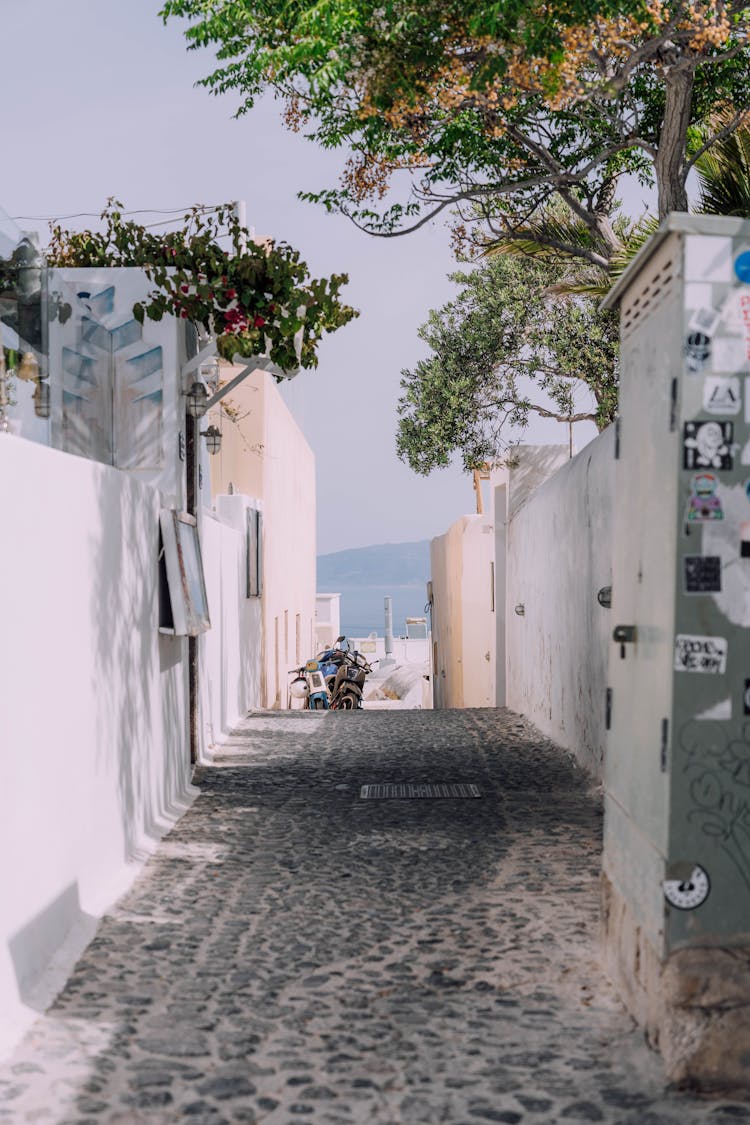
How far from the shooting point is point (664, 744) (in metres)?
3.51

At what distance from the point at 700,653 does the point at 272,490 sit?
57.9ft

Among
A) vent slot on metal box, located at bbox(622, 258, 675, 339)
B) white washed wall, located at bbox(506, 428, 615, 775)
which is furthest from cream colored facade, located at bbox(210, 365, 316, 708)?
vent slot on metal box, located at bbox(622, 258, 675, 339)

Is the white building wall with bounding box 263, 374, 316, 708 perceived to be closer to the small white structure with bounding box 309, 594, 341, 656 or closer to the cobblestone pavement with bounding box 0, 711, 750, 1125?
the small white structure with bounding box 309, 594, 341, 656

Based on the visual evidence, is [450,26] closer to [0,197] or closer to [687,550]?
[0,197]

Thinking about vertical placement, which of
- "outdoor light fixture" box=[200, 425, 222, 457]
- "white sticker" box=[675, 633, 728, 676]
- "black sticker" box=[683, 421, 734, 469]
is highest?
"outdoor light fixture" box=[200, 425, 222, 457]

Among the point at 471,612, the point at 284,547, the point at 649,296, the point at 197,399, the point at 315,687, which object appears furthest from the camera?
the point at 284,547

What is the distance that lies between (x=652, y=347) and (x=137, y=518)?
351 centimetres

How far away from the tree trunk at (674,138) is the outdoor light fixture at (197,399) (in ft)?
13.1

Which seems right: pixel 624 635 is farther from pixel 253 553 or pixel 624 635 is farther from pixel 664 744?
pixel 253 553

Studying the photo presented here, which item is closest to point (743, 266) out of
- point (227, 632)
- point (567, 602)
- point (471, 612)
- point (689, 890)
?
point (689, 890)

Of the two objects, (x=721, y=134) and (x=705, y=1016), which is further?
(x=721, y=134)

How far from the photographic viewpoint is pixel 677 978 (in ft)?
11.2

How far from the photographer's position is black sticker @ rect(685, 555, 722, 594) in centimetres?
344

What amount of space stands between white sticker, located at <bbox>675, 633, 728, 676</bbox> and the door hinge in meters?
0.18
